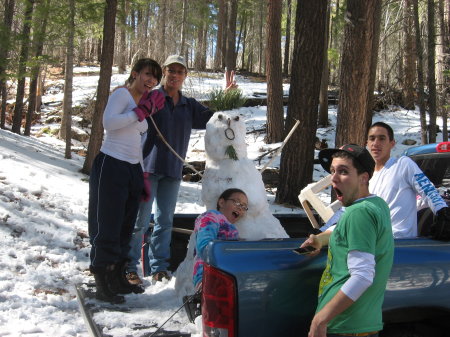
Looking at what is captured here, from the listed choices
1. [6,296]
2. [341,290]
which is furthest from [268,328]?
[6,296]

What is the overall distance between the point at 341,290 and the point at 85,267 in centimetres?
427

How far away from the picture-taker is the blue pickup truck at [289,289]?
210 centimetres

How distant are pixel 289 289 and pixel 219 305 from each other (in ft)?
1.08

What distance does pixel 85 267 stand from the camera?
223 inches

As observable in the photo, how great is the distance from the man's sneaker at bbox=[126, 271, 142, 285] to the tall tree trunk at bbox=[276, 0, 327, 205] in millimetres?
5570

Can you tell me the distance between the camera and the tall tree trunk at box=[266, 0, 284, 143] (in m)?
12.9

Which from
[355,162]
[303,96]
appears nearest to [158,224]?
[355,162]

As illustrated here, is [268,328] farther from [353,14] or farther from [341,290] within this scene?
[353,14]

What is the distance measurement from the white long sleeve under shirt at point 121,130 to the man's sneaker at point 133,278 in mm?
963

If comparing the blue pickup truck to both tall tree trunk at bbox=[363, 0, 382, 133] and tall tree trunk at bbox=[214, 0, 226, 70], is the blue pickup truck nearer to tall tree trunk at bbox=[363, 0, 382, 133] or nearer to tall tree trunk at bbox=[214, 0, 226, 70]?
tall tree trunk at bbox=[363, 0, 382, 133]

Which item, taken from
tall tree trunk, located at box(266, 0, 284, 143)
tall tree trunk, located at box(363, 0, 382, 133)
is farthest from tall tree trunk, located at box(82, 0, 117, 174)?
tall tree trunk, located at box(363, 0, 382, 133)

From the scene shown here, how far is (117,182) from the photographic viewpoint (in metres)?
3.66

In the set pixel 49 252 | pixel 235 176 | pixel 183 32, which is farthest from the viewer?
pixel 183 32

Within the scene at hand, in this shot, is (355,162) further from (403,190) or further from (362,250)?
(403,190)
